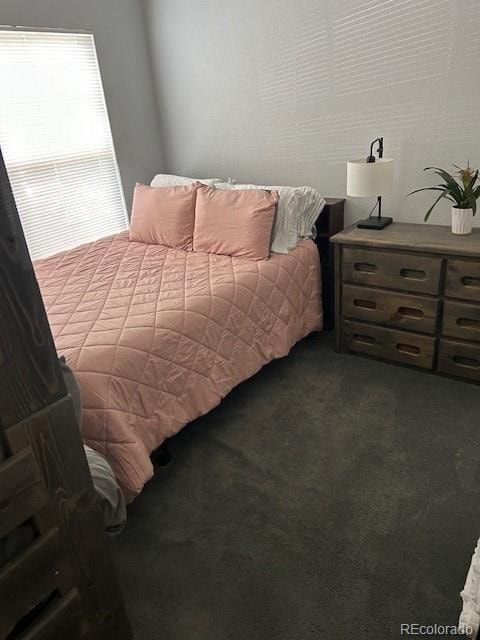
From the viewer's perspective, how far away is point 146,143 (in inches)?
137

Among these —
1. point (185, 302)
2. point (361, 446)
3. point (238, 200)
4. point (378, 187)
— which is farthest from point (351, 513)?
point (238, 200)

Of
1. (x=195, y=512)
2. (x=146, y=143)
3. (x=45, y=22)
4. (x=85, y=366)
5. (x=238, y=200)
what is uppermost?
(x=45, y=22)

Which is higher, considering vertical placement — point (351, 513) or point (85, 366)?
point (85, 366)

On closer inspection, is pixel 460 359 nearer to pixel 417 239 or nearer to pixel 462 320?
pixel 462 320

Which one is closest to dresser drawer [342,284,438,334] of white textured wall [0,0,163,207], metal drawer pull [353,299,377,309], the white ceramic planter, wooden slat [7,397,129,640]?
metal drawer pull [353,299,377,309]

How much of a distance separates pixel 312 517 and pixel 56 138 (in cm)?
288

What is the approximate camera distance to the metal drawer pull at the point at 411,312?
2.23 metres

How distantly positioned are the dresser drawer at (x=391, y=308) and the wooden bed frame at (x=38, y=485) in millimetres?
1788

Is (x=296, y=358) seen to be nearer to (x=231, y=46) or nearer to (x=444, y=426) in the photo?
(x=444, y=426)

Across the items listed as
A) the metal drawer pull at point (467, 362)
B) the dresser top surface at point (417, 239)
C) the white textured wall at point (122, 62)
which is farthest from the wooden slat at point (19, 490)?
the white textured wall at point (122, 62)

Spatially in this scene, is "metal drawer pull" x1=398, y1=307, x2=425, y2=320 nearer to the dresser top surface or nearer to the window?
the dresser top surface

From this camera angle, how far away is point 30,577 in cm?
88

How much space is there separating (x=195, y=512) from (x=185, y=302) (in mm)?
882

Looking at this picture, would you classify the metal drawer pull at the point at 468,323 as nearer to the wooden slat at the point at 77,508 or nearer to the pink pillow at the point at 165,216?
the pink pillow at the point at 165,216
